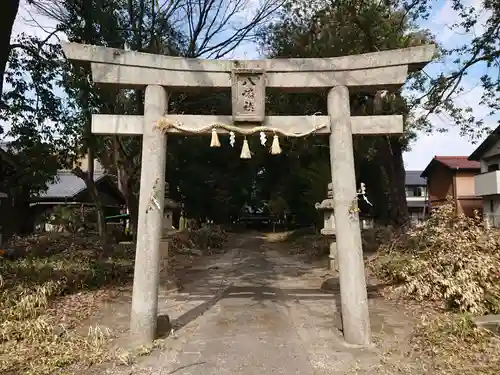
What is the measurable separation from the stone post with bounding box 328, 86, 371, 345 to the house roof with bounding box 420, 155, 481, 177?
88.6 ft

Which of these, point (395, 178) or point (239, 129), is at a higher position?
point (395, 178)

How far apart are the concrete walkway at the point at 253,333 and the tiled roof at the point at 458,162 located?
24457mm

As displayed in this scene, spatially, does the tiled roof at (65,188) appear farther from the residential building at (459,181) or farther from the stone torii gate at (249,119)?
the residential building at (459,181)

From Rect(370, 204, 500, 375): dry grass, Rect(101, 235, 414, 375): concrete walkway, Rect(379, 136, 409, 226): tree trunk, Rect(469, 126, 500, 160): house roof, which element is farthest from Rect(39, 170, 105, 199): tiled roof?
Rect(469, 126, 500, 160): house roof

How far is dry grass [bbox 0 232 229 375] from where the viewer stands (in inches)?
181

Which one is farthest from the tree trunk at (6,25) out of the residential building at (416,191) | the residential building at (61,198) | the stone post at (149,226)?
the residential building at (416,191)

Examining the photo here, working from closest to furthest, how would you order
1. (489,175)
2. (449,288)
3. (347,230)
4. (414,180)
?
1. (347,230)
2. (449,288)
3. (489,175)
4. (414,180)

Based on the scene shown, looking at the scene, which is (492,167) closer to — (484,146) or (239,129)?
(484,146)

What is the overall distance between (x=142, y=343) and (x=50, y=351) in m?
1.07

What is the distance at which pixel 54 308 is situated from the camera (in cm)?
657

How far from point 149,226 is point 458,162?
3088 cm

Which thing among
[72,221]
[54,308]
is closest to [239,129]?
[54,308]

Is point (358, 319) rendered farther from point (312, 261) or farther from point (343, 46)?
point (343, 46)

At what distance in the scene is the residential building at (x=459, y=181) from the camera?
95.2 ft
